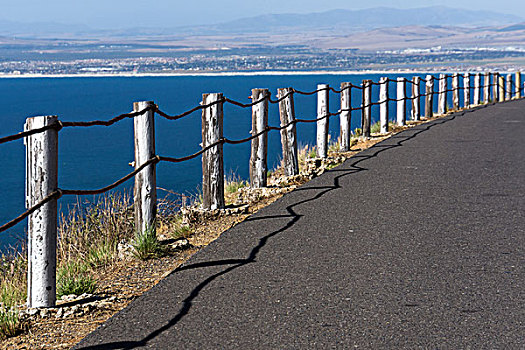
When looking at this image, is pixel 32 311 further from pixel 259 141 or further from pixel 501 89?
pixel 501 89

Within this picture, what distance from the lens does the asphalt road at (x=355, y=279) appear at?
4.54 meters

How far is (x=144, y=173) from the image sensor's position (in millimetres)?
7215

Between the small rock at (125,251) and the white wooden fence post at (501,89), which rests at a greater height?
the white wooden fence post at (501,89)

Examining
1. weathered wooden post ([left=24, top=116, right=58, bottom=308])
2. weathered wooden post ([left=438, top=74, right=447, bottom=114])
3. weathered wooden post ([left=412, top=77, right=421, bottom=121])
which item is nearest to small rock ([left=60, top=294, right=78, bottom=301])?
weathered wooden post ([left=24, top=116, right=58, bottom=308])

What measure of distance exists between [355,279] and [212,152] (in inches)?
145

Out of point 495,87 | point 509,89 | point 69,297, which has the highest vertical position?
point 495,87

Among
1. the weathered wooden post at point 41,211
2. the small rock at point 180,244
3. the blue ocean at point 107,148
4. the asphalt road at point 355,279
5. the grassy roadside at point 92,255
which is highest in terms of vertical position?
the weathered wooden post at point 41,211

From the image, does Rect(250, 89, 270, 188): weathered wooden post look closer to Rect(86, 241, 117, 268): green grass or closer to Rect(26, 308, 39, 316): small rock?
Rect(86, 241, 117, 268): green grass

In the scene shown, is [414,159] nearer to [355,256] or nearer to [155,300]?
[355,256]

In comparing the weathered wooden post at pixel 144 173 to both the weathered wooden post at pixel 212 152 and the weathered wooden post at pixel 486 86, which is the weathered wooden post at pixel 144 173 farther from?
the weathered wooden post at pixel 486 86

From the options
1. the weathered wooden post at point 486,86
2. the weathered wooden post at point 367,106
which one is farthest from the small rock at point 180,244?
the weathered wooden post at point 486,86

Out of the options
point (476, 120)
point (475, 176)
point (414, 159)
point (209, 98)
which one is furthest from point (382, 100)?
point (209, 98)

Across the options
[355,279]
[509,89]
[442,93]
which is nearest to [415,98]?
[442,93]

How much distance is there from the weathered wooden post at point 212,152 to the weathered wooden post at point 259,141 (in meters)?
1.48
